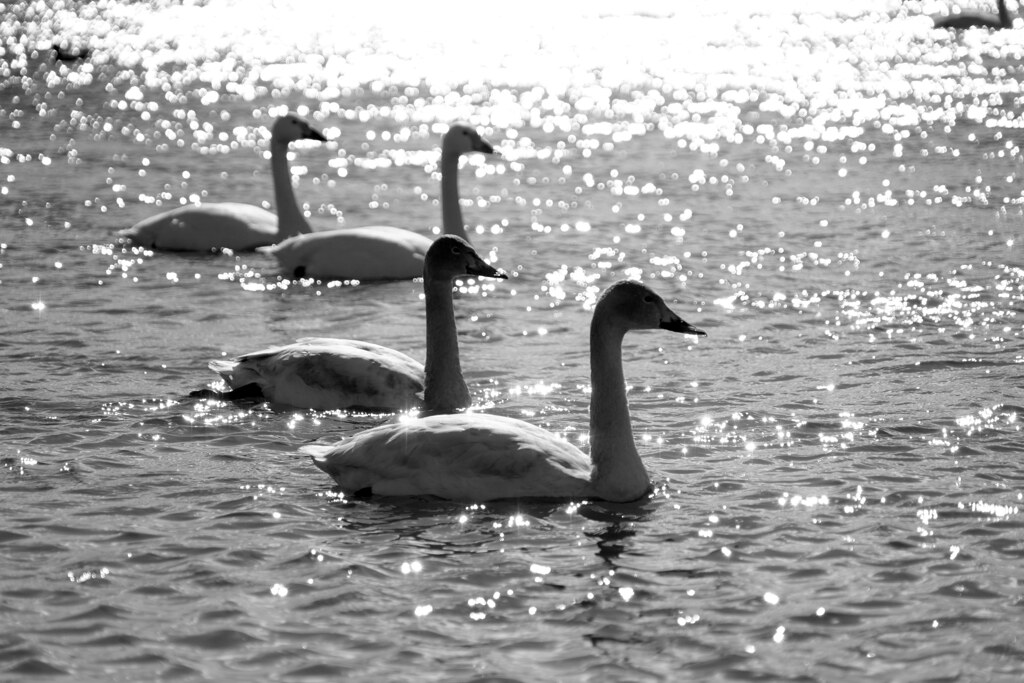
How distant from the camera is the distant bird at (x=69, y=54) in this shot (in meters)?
42.6

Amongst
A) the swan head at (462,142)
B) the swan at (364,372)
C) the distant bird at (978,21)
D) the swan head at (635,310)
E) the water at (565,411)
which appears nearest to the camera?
the water at (565,411)

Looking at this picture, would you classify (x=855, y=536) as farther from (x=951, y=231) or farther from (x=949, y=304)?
(x=951, y=231)

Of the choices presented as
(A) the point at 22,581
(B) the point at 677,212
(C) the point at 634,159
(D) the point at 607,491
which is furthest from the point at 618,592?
(C) the point at 634,159

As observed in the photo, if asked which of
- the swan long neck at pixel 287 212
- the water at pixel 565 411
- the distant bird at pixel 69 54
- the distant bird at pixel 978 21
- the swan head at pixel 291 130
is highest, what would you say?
the distant bird at pixel 978 21

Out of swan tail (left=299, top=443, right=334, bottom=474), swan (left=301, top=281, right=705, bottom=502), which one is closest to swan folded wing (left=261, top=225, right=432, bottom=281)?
swan tail (left=299, top=443, right=334, bottom=474)

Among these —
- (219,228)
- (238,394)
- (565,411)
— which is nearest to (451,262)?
(565,411)

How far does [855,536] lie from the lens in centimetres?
811

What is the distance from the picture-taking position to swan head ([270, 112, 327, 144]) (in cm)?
1800

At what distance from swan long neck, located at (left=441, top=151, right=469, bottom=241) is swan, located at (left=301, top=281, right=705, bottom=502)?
7.51m

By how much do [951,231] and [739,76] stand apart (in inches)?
786

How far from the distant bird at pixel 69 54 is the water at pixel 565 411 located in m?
14.3

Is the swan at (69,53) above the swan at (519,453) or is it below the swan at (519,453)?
above

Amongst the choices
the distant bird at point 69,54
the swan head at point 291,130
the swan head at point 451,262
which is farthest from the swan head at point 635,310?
the distant bird at point 69,54

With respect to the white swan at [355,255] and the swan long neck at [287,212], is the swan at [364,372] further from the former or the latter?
the swan long neck at [287,212]
